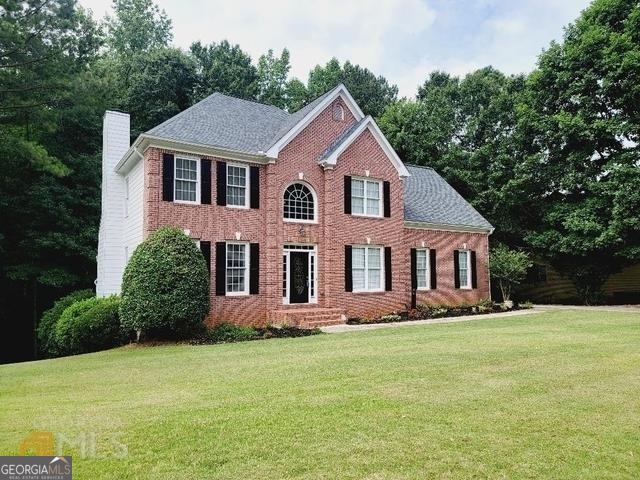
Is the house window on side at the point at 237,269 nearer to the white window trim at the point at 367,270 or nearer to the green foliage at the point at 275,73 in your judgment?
the white window trim at the point at 367,270

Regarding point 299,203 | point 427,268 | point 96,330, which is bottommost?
point 96,330

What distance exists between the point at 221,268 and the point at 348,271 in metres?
4.83

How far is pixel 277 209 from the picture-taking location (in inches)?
630

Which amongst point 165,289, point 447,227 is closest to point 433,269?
point 447,227

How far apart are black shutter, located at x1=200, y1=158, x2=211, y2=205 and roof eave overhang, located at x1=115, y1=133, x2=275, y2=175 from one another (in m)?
0.30

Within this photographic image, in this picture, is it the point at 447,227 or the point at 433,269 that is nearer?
the point at 433,269

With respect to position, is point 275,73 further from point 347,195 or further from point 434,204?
point 347,195

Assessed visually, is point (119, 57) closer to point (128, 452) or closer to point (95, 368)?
point (95, 368)

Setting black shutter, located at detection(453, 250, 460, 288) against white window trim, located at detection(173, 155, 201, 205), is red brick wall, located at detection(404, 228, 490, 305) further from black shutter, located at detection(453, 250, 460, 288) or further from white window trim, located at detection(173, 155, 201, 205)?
white window trim, located at detection(173, 155, 201, 205)

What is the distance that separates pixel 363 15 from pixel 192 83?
19753mm

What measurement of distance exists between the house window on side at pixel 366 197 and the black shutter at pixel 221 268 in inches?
211

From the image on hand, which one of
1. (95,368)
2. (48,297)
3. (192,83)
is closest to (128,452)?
(95,368)

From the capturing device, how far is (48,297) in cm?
2311

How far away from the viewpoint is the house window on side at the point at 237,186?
610 inches
